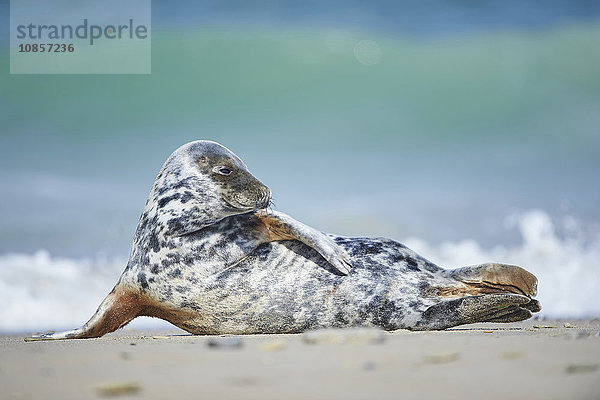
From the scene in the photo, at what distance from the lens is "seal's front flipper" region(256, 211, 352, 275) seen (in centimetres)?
512

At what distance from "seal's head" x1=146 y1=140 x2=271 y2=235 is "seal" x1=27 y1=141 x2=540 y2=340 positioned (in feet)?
0.04

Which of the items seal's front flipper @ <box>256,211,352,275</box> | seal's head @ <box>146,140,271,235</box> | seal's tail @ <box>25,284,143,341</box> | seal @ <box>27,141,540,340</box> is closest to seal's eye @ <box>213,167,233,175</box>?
seal's head @ <box>146,140,271,235</box>

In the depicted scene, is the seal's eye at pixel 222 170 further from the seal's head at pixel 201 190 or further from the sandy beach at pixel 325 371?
the sandy beach at pixel 325 371

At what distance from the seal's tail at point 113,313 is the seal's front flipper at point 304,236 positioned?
1.15m

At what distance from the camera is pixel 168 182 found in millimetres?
5578

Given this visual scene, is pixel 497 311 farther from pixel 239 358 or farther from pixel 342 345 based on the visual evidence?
pixel 239 358

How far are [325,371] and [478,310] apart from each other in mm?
2888

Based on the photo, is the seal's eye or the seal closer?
the seal

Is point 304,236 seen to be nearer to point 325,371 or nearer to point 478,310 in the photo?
point 478,310

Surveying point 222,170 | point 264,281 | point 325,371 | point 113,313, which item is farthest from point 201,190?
point 325,371

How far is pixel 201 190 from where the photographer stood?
543cm

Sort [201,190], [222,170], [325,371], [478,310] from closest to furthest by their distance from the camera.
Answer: [325,371]
[478,310]
[201,190]
[222,170]

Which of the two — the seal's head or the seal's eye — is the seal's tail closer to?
the seal's head

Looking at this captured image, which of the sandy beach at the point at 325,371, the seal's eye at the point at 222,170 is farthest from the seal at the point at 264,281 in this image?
the sandy beach at the point at 325,371
